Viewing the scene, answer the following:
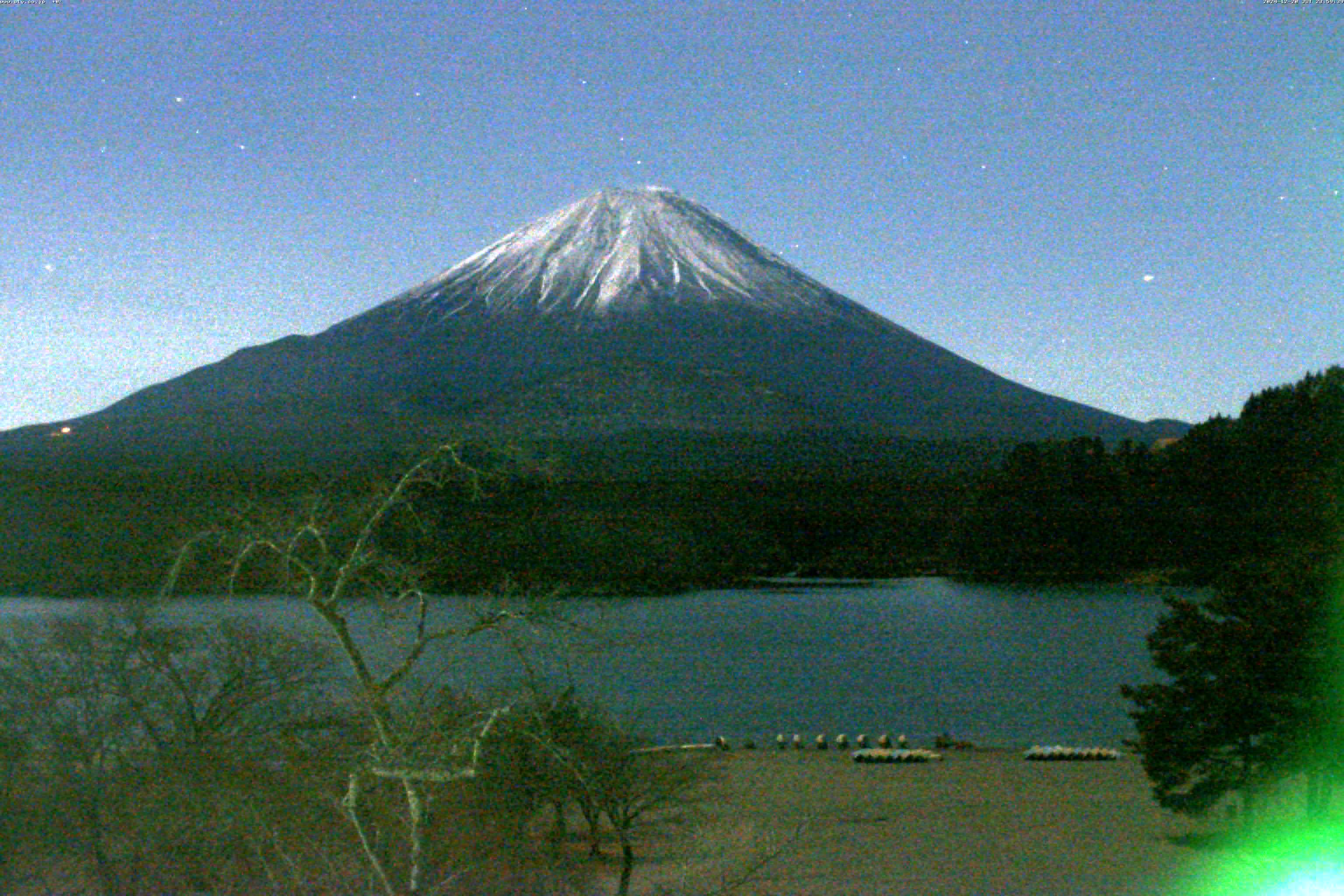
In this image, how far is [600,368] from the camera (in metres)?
35.5

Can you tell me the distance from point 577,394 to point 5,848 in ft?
79.5

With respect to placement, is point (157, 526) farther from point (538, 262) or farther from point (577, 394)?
point (538, 262)

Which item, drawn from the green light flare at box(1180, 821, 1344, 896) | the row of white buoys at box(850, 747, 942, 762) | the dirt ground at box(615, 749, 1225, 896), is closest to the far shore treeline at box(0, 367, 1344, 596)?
the dirt ground at box(615, 749, 1225, 896)

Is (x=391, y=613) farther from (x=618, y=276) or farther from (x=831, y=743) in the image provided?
(x=618, y=276)

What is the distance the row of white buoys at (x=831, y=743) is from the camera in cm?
2184

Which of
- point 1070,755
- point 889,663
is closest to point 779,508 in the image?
point 889,663

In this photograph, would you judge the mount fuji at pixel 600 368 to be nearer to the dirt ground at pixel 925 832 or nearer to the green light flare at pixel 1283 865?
the dirt ground at pixel 925 832

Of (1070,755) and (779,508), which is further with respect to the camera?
(779,508)

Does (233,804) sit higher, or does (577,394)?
(577,394)

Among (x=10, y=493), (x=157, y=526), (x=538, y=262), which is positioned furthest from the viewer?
(x=538, y=262)

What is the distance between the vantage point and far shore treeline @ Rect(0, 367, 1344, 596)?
574 inches

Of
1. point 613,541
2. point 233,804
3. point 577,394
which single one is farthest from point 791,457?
point 233,804

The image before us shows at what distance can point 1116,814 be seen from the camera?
15.8 metres

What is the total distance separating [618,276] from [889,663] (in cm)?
2564
